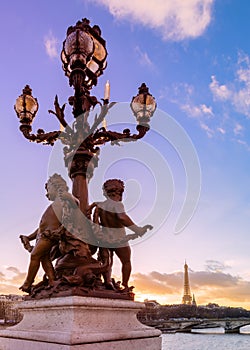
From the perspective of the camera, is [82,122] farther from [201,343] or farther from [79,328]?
[201,343]

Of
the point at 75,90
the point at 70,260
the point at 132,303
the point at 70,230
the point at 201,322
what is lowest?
the point at 201,322

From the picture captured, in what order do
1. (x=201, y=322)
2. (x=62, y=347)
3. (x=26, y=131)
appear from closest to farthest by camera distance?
(x=62, y=347), (x=26, y=131), (x=201, y=322)

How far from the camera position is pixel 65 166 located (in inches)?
263

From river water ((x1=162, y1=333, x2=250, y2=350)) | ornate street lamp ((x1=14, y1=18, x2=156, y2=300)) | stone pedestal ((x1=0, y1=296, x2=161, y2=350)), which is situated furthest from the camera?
river water ((x1=162, y1=333, x2=250, y2=350))

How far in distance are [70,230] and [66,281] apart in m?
0.71

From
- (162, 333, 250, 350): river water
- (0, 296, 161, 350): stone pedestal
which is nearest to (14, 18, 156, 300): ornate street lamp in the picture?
(0, 296, 161, 350): stone pedestal

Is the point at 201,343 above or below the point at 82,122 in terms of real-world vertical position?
below

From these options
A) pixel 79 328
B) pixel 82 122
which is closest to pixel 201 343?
pixel 82 122

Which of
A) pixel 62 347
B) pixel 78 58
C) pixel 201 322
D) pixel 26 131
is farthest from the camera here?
pixel 201 322

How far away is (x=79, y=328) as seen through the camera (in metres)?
4.46

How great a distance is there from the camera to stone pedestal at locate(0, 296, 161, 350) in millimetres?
4363

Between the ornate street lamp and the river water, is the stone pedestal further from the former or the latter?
the river water

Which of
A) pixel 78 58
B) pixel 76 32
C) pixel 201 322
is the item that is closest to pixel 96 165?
pixel 78 58

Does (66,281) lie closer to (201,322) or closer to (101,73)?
(101,73)
